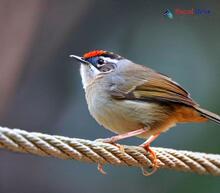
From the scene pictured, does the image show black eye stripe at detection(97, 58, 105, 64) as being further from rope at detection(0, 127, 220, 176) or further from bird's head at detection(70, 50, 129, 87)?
rope at detection(0, 127, 220, 176)

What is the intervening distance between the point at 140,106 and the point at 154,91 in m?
0.22

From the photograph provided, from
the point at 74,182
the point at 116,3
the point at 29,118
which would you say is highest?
the point at 116,3

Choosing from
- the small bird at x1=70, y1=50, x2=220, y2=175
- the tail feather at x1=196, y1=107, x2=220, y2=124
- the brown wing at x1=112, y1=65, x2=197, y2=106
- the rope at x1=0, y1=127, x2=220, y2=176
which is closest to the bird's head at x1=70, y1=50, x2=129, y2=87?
the small bird at x1=70, y1=50, x2=220, y2=175

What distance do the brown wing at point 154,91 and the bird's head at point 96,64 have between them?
29 cm

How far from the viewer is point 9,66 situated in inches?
342

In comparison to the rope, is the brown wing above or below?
above

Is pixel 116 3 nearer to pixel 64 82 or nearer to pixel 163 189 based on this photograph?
pixel 64 82

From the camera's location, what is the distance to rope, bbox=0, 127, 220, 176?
145 inches

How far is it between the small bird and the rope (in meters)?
0.35

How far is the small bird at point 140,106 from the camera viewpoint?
5.01 m

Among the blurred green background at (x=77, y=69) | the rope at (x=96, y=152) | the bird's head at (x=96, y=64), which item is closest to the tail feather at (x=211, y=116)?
the rope at (x=96, y=152)

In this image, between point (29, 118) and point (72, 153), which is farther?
point (29, 118)

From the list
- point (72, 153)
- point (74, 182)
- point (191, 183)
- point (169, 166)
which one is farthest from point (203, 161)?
point (74, 182)

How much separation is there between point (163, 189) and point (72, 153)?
4.45 metres
